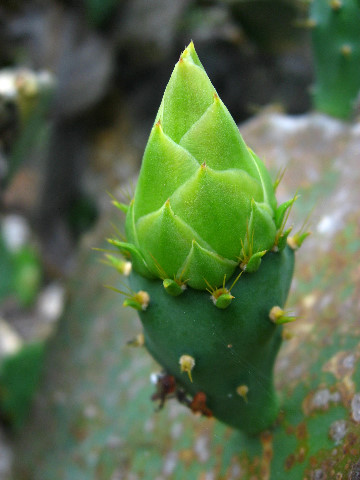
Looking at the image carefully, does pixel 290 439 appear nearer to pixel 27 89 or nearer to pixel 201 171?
pixel 201 171

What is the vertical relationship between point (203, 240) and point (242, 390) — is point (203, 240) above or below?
above

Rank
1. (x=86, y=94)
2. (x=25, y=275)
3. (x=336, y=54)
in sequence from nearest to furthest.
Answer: (x=336, y=54), (x=86, y=94), (x=25, y=275)

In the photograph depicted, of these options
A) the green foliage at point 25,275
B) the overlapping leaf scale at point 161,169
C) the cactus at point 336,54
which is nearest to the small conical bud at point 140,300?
the overlapping leaf scale at point 161,169

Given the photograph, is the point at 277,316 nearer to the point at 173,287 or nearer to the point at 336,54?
the point at 173,287

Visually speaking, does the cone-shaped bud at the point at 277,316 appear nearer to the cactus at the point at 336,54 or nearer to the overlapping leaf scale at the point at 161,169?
the overlapping leaf scale at the point at 161,169

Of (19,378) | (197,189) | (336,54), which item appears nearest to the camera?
(197,189)

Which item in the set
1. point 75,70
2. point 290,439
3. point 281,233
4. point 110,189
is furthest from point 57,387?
point 75,70

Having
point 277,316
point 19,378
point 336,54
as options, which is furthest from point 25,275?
point 277,316
